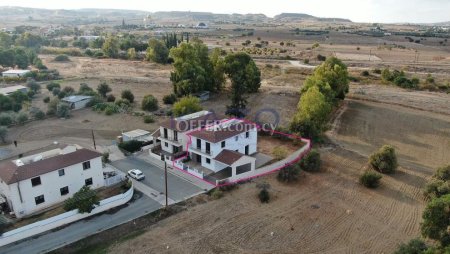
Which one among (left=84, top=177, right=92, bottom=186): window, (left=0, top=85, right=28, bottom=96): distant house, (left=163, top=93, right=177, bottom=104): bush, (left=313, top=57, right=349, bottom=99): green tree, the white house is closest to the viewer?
the white house

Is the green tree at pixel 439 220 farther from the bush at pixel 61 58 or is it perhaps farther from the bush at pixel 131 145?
the bush at pixel 61 58

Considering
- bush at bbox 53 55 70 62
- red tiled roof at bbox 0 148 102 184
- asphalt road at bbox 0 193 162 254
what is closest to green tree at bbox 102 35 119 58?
bush at bbox 53 55 70 62

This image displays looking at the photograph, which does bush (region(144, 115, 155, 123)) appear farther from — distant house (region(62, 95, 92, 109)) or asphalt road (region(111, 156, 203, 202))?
distant house (region(62, 95, 92, 109))

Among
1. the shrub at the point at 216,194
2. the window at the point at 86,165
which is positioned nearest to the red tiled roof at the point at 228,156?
the shrub at the point at 216,194

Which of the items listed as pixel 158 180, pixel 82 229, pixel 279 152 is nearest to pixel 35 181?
pixel 82 229

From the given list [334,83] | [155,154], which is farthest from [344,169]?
[334,83]

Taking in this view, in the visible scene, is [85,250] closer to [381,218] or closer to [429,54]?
[381,218]

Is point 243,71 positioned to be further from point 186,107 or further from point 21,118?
point 21,118
